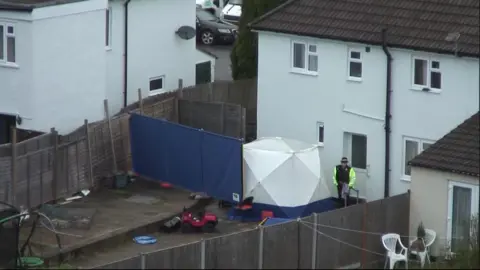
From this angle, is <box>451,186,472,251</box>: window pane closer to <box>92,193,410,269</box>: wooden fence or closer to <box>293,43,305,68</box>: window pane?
<box>92,193,410,269</box>: wooden fence

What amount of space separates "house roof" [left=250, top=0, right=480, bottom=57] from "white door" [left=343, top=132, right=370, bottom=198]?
2.51m

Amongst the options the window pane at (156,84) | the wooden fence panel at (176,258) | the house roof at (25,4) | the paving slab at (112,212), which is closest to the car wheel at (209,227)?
the paving slab at (112,212)

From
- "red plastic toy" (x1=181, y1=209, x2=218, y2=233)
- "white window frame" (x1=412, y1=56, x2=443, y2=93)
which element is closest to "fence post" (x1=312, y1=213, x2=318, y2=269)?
"red plastic toy" (x1=181, y1=209, x2=218, y2=233)

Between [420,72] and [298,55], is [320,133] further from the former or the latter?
[420,72]

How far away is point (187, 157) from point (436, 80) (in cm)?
670

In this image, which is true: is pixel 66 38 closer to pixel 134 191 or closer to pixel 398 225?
pixel 134 191

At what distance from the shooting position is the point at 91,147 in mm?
38188

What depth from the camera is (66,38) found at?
3966cm

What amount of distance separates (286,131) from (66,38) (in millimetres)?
6300

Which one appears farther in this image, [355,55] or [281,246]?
[355,55]

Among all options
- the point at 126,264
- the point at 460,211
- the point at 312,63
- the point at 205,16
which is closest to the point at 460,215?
the point at 460,211

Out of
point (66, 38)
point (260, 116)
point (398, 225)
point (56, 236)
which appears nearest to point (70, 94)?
point (66, 38)

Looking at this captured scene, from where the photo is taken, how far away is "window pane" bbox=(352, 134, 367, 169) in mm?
37594

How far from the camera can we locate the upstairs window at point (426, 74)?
36000 mm
